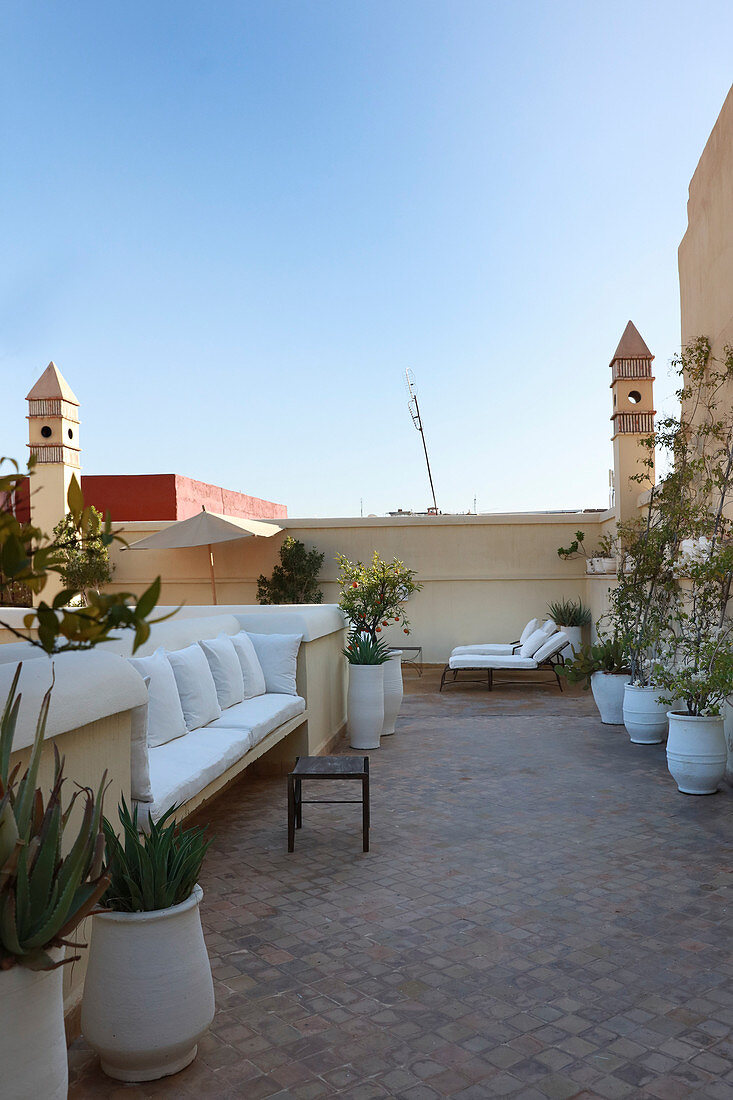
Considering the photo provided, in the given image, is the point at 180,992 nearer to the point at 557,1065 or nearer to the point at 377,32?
the point at 557,1065

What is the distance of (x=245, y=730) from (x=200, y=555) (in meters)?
9.46

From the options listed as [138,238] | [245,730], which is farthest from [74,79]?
[245,730]

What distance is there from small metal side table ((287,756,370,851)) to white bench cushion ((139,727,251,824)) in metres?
0.35

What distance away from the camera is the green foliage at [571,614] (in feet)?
41.7

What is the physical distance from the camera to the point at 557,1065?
2574mm

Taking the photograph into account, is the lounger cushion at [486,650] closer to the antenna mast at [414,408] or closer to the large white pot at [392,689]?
the large white pot at [392,689]

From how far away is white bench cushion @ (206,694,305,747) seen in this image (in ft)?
17.2

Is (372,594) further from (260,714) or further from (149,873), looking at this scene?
(149,873)

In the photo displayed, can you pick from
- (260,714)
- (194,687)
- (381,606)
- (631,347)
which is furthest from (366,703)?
(631,347)

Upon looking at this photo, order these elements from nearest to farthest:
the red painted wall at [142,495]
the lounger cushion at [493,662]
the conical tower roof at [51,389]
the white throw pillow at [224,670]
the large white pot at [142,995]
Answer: the large white pot at [142,995] < the white throw pillow at [224,670] < the lounger cushion at [493,662] < the conical tower roof at [51,389] < the red painted wall at [142,495]

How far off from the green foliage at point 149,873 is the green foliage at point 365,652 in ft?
15.2

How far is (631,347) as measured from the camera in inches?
461

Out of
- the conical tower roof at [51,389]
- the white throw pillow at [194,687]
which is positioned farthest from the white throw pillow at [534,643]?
the conical tower roof at [51,389]

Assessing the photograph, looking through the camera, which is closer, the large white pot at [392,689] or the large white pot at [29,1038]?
the large white pot at [29,1038]
